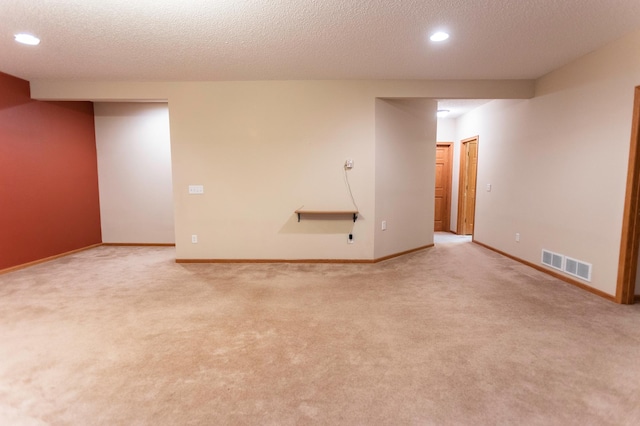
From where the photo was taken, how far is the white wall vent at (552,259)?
13.2ft

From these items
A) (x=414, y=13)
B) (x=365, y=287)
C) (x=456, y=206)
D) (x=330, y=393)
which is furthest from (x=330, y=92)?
(x=456, y=206)

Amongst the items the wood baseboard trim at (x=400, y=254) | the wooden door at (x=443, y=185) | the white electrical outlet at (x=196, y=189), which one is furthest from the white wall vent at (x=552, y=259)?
the white electrical outlet at (x=196, y=189)

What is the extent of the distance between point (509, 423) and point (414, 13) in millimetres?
2958

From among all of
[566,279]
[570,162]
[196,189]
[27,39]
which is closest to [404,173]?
[570,162]

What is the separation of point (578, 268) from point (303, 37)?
158 inches

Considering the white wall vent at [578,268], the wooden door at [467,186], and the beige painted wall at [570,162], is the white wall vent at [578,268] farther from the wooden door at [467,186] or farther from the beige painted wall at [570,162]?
the wooden door at [467,186]

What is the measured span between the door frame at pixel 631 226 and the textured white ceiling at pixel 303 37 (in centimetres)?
99

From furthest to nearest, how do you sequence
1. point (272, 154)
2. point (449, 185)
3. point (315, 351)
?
point (449, 185), point (272, 154), point (315, 351)

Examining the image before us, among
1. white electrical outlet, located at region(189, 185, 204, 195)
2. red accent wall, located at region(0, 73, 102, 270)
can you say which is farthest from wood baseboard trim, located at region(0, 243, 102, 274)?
white electrical outlet, located at region(189, 185, 204, 195)

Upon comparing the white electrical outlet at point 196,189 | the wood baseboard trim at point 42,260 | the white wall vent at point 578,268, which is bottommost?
the wood baseboard trim at point 42,260

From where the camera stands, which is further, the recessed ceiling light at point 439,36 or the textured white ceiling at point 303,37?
the recessed ceiling light at point 439,36

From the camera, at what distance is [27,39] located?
3182 mm

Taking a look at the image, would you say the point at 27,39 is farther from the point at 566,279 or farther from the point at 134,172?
the point at 566,279

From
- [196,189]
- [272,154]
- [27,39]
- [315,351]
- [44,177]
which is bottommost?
[315,351]
